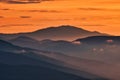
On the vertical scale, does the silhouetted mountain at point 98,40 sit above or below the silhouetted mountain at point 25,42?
above

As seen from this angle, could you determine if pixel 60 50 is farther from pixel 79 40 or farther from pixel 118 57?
pixel 118 57

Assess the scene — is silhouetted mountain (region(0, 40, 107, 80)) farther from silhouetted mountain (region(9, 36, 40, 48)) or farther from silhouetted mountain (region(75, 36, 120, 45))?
silhouetted mountain (region(75, 36, 120, 45))

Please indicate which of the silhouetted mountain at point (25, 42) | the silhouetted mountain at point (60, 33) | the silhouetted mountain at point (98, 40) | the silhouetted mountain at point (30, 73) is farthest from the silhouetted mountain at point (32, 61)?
the silhouetted mountain at point (98, 40)

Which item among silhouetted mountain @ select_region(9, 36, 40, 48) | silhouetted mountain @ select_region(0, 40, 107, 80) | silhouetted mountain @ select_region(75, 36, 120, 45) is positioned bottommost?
silhouetted mountain @ select_region(0, 40, 107, 80)

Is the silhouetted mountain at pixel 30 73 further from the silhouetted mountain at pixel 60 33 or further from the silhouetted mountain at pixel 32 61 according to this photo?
the silhouetted mountain at pixel 60 33

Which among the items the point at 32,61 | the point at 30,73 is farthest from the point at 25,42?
the point at 30,73

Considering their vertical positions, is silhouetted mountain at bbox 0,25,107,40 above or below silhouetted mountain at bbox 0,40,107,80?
above

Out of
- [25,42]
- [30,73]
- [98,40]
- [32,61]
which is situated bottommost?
[32,61]

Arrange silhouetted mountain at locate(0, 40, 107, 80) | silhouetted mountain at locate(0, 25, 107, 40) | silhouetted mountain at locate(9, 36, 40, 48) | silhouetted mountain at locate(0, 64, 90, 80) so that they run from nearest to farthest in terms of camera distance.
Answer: silhouetted mountain at locate(0, 64, 90, 80) → silhouetted mountain at locate(0, 40, 107, 80) → silhouetted mountain at locate(0, 25, 107, 40) → silhouetted mountain at locate(9, 36, 40, 48)

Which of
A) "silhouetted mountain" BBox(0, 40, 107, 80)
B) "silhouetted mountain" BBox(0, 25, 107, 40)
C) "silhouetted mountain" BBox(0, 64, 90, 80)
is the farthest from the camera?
"silhouetted mountain" BBox(0, 25, 107, 40)

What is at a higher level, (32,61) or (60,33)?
(60,33)

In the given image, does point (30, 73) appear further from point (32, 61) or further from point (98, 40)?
point (98, 40)

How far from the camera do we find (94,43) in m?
100

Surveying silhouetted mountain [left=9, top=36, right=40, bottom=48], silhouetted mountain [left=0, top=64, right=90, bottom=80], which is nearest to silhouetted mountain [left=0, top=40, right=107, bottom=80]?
silhouetted mountain [left=0, top=64, right=90, bottom=80]
